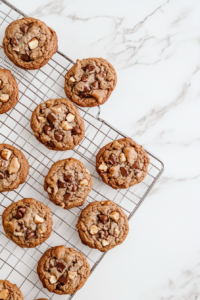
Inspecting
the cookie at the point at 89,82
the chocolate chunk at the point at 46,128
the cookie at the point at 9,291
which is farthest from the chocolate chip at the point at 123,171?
the cookie at the point at 9,291

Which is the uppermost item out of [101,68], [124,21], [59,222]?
[124,21]

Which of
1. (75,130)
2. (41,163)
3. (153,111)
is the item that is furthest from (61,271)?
(153,111)

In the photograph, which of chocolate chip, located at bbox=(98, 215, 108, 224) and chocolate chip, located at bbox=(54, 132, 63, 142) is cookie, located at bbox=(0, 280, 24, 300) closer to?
chocolate chip, located at bbox=(98, 215, 108, 224)

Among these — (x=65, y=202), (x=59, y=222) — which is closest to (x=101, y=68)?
(x=65, y=202)

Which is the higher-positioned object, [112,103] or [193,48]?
[193,48]

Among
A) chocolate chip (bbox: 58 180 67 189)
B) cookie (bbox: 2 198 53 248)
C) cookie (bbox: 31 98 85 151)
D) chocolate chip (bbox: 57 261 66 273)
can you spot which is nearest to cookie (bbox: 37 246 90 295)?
chocolate chip (bbox: 57 261 66 273)

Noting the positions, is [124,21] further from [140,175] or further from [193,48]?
[140,175]

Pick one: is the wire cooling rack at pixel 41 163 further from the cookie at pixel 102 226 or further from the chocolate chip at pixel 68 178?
the chocolate chip at pixel 68 178

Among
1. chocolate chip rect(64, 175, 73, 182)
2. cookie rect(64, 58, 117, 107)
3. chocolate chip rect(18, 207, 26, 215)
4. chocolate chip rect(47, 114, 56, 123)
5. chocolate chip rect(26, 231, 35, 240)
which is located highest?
cookie rect(64, 58, 117, 107)
